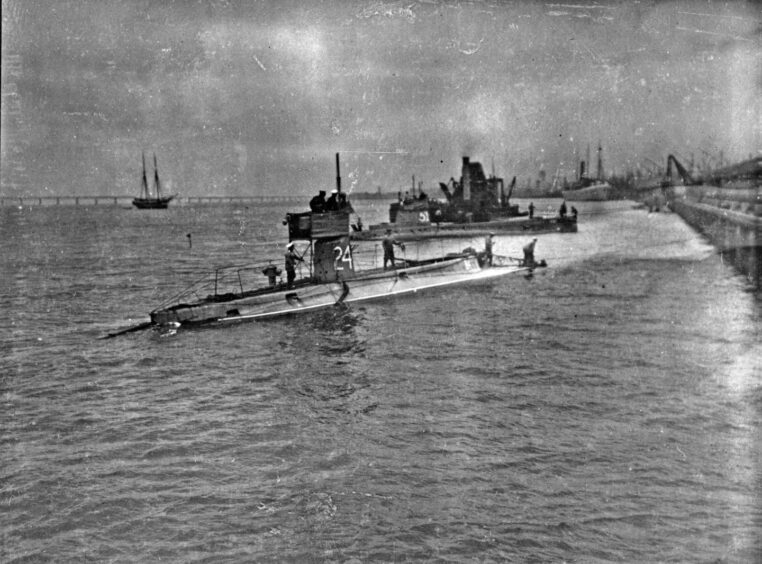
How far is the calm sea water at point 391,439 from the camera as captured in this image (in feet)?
35.3

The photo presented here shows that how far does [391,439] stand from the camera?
15062 mm

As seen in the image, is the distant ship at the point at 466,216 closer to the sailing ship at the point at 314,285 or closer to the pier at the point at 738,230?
the pier at the point at 738,230

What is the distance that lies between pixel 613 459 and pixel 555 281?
3079cm

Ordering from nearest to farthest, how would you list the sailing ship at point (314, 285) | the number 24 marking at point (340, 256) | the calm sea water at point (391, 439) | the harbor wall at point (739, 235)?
the calm sea water at point (391, 439) → the sailing ship at point (314, 285) → the number 24 marking at point (340, 256) → the harbor wall at point (739, 235)

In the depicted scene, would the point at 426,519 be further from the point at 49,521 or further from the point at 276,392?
the point at 276,392

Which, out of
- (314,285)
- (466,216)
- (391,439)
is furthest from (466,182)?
(391,439)

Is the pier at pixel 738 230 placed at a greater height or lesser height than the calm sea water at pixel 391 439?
greater

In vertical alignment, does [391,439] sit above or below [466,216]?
below

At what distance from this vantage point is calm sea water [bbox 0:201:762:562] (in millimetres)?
10766

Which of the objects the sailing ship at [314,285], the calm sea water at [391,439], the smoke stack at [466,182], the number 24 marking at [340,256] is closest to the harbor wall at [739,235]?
the calm sea water at [391,439]

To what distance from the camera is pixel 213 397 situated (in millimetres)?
18812

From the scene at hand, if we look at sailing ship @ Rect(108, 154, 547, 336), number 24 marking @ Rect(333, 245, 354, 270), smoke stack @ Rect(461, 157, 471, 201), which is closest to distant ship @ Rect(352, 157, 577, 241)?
smoke stack @ Rect(461, 157, 471, 201)

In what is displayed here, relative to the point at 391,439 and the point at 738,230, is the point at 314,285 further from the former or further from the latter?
the point at 738,230

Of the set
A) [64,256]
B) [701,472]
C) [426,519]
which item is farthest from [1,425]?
[64,256]
